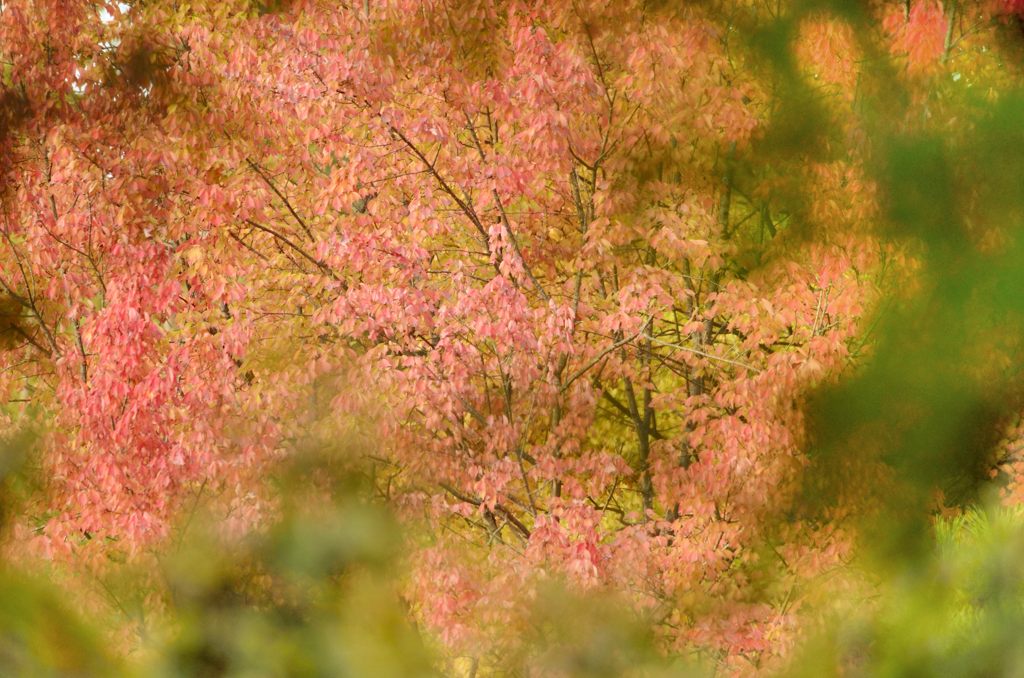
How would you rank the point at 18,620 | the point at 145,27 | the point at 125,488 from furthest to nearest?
the point at 145,27, the point at 125,488, the point at 18,620

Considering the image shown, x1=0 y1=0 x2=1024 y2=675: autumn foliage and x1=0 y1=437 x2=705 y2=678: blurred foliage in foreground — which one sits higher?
x1=0 y1=437 x2=705 y2=678: blurred foliage in foreground

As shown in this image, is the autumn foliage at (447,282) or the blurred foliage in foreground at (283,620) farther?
the autumn foliage at (447,282)

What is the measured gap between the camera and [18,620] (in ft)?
4.98

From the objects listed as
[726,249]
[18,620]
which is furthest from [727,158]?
[18,620]

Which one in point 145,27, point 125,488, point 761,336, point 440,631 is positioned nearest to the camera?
point 440,631

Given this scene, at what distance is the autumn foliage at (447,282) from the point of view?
5.14 m

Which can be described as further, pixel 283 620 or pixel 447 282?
pixel 447 282

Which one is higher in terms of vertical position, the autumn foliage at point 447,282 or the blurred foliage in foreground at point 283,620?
the blurred foliage in foreground at point 283,620

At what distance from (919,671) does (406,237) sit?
466 centimetres

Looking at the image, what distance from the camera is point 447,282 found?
6.04 metres

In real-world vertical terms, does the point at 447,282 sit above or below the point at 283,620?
below

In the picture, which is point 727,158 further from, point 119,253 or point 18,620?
point 18,620

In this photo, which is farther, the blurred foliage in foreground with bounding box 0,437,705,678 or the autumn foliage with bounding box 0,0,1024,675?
the autumn foliage with bounding box 0,0,1024,675

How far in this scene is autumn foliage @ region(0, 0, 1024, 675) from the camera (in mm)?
5137
